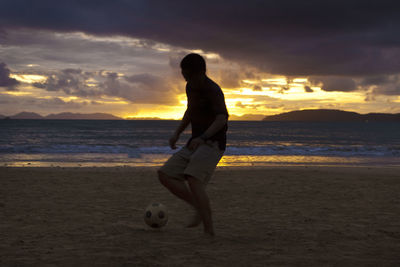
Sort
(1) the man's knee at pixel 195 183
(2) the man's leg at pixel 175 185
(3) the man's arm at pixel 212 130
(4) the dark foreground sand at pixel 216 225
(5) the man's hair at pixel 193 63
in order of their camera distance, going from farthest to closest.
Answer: (2) the man's leg at pixel 175 185 → (1) the man's knee at pixel 195 183 → (5) the man's hair at pixel 193 63 → (3) the man's arm at pixel 212 130 → (4) the dark foreground sand at pixel 216 225

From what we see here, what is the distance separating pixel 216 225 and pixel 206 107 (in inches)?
77.1

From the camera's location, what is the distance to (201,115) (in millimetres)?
4266

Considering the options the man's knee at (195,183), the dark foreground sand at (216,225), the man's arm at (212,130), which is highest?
the man's arm at (212,130)

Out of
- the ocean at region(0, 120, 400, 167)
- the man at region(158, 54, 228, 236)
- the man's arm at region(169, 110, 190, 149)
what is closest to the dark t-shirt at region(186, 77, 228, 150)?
the man at region(158, 54, 228, 236)

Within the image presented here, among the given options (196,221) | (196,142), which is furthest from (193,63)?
(196,221)

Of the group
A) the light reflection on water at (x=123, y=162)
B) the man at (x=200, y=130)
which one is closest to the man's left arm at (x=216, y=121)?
the man at (x=200, y=130)

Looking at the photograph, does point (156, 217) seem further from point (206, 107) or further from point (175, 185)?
point (206, 107)

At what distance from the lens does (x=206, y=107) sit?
4230 mm

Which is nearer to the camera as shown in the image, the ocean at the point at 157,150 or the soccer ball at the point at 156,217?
the soccer ball at the point at 156,217

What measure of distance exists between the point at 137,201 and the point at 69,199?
4.31 ft

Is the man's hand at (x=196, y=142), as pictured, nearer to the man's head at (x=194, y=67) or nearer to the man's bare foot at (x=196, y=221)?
the man's head at (x=194, y=67)

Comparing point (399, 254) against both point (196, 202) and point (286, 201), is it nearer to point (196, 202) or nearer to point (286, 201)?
point (196, 202)

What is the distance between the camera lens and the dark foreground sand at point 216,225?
3.85 m

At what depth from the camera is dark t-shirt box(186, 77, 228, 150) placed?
13.5ft
